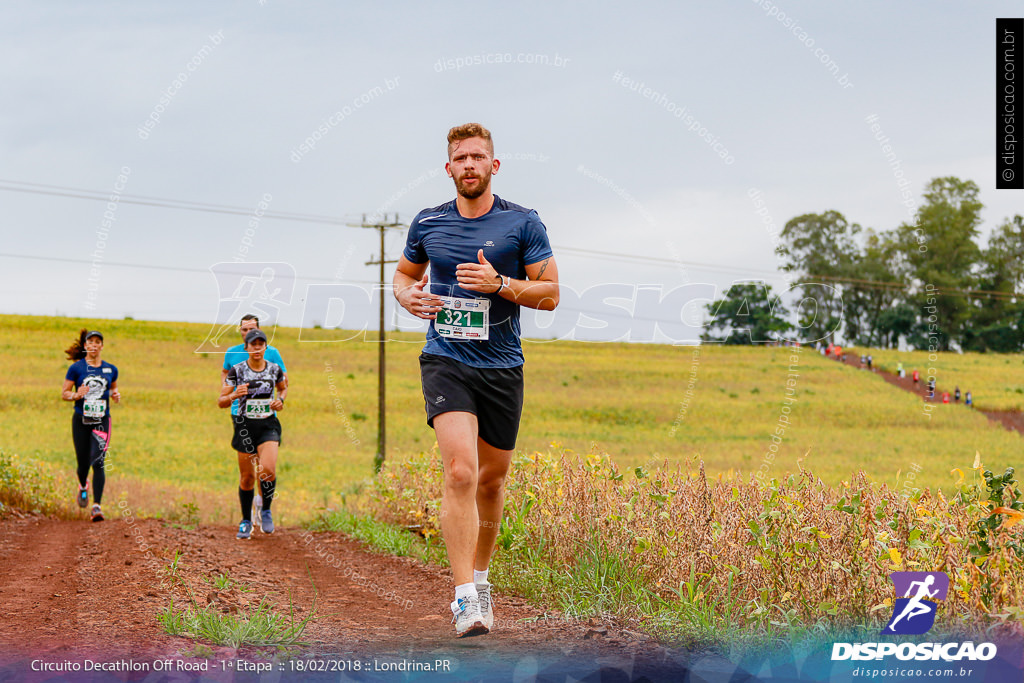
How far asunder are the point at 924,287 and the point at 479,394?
64235 mm

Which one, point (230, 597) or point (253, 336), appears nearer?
point (230, 597)

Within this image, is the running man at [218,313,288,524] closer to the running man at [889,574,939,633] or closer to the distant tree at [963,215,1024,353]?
the running man at [889,574,939,633]

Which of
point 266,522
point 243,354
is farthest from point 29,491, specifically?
point 243,354

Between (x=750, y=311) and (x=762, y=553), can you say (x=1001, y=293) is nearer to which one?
(x=750, y=311)

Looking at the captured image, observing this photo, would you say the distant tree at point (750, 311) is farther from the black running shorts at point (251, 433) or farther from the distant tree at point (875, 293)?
the black running shorts at point (251, 433)

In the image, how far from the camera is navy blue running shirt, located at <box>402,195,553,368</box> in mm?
4844

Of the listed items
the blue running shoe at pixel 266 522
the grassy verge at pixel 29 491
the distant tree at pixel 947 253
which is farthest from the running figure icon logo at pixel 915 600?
A: the distant tree at pixel 947 253

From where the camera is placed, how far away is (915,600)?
14.7ft

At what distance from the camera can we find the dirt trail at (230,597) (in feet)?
14.5

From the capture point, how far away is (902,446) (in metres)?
40.6

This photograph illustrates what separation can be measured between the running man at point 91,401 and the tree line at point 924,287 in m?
48.6

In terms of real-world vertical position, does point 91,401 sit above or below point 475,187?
below

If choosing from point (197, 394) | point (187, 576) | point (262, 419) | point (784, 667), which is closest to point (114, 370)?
point (262, 419)

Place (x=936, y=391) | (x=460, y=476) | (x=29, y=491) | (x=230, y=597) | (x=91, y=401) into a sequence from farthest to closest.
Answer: (x=936, y=391)
(x=29, y=491)
(x=91, y=401)
(x=230, y=597)
(x=460, y=476)
